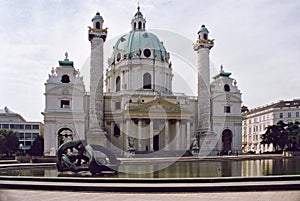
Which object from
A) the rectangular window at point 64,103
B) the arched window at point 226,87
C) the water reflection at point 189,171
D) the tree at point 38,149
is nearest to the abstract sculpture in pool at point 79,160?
the water reflection at point 189,171

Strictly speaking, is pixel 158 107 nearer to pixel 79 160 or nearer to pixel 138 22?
pixel 138 22

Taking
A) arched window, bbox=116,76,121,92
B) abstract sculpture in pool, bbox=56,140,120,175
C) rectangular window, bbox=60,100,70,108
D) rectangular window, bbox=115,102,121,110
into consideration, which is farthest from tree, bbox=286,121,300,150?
abstract sculpture in pool, bbox=56,140,120,175

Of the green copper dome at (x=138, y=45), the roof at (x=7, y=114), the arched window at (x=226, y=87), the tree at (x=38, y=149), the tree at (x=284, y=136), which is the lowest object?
the tree at (x=38, y=149)

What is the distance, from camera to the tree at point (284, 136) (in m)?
59.2

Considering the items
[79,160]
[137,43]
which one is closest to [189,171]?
[79,160]

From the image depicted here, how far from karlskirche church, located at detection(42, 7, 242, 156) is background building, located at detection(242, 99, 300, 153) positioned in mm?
16171

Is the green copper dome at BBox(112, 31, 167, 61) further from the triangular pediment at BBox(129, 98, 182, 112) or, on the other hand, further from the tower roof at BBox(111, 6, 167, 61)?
the triangular pediment at BBox(129, 98, 182, 112)

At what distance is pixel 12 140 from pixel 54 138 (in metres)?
13.5

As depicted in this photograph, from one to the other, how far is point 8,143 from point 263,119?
60206 millimetres

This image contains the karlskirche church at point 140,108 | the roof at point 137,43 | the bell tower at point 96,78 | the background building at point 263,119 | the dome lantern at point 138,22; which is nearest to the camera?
the bell tower at point 96,78

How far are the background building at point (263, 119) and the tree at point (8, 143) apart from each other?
53123 mm

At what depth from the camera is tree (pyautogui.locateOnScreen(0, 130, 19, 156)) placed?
63056 mm

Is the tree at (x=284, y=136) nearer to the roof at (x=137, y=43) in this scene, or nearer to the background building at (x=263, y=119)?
the background building at (x=263, y=119)

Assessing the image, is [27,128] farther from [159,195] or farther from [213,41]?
[159,195]
